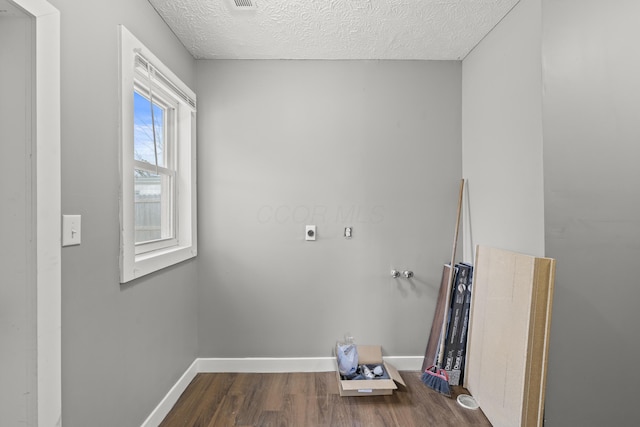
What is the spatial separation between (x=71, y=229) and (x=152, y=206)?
2.94 feet

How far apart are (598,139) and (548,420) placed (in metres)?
1.42

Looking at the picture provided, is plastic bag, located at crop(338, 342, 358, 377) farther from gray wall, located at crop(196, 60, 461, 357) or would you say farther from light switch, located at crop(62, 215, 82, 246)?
light switch, located at crop(62, 215, 82, 246)

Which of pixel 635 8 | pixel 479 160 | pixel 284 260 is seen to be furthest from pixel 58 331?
pixel 635 8

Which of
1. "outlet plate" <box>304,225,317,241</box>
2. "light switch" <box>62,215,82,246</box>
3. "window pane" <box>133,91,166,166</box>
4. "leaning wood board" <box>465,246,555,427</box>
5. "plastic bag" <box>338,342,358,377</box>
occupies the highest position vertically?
"window pane" <box>133,91,166,166</box>

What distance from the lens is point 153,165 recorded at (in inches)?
74.6

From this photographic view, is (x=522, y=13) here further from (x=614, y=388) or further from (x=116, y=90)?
(x=116, y=90)

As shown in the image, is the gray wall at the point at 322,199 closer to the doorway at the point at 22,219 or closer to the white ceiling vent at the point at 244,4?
the white ceiling vent at the point at 244,4

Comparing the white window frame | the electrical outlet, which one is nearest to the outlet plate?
the electrical outlet

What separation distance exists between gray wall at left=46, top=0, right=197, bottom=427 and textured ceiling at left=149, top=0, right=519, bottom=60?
353 millimetres

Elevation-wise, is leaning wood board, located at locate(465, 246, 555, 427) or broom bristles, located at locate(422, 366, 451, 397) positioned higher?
leaning wood board, located at locate(465, 246, 555, 427)

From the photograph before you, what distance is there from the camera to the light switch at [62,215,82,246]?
1.12 metres

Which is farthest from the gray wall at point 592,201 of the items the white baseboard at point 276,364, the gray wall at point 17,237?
the gray wall at point 17,237

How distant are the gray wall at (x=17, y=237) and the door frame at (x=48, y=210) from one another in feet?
0.07

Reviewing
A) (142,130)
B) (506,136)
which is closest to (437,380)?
(506,136)
